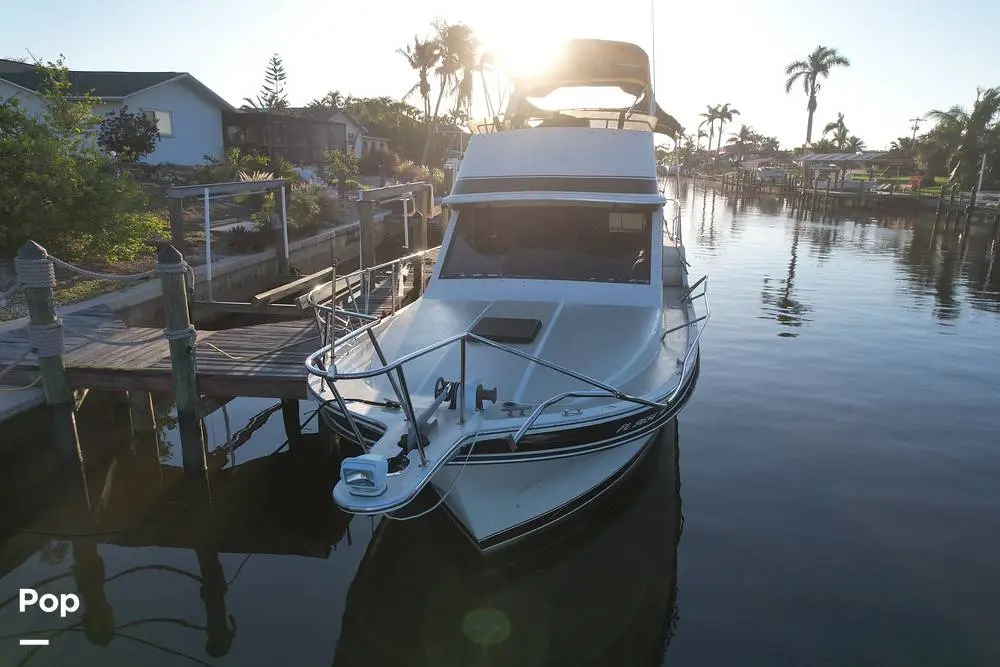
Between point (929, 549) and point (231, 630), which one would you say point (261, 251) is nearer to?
point (231, 630)

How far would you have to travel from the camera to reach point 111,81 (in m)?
27.9

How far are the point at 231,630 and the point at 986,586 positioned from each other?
21.9ft

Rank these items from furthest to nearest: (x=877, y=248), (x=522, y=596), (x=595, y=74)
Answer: (x=877, y=248) → (x=595, y=74) → (x=522, y=596)

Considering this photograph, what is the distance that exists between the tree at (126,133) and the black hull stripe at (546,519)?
78.5 ft

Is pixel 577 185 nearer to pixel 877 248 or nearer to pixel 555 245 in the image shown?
pixel 555 245

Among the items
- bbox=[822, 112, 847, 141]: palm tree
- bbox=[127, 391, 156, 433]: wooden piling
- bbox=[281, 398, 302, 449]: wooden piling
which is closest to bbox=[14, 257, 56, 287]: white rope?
bbox=[127, 391, 156, 433]: wooden piling

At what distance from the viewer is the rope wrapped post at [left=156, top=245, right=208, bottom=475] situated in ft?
23.0

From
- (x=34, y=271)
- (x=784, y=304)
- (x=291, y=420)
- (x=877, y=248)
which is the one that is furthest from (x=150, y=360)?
(x=877, y=248)

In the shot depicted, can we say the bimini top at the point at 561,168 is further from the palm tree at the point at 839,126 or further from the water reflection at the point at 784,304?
the palm tree at the point at 839,126

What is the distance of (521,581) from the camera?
6.01 metres

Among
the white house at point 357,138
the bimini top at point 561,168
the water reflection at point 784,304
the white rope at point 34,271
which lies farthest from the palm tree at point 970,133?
the white rope at point 34,271

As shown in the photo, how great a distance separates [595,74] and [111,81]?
2480 centimetres

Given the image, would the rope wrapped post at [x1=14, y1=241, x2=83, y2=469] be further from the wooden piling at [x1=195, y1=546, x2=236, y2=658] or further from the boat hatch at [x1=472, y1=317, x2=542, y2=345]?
the boat hatch at [x1=472, y1=317, x2=542, y2=345]

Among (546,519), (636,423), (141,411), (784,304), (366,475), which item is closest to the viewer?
(366,475)
